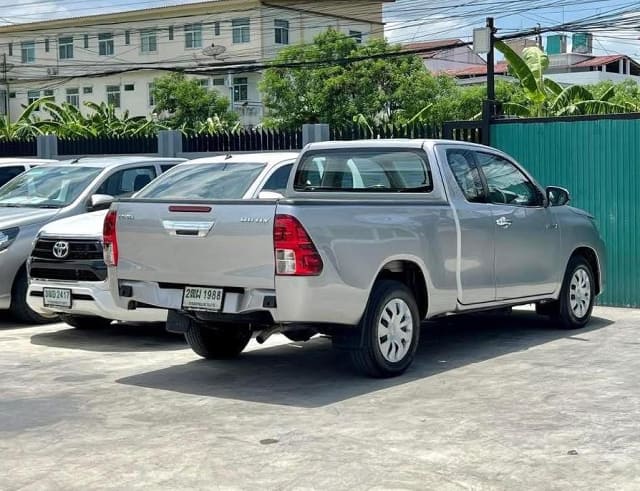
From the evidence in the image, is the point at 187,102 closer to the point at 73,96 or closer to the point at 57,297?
the point at 73,96

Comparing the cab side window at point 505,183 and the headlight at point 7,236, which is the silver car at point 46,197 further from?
the cab side window at point 505,183

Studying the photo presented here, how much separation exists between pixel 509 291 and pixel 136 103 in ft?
207

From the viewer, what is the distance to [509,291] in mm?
9477

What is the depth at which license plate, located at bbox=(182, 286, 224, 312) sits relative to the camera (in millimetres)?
7738

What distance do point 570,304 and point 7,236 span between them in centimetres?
579

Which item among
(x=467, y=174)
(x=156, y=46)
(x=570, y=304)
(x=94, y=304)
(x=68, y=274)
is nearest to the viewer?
(x=467, y=174)

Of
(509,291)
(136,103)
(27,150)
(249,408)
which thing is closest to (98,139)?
(27,150)

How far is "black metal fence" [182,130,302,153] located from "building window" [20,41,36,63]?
6321 centimetres

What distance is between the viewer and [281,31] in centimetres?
6931

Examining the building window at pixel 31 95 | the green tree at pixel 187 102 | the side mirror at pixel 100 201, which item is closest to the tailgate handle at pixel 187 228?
the side mirror at pixel 100 201

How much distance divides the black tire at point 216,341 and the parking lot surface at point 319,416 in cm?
13

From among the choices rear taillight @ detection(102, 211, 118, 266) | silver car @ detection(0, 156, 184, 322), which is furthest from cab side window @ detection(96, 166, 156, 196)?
rear taillight @ detection(102, 211, 118, 266)

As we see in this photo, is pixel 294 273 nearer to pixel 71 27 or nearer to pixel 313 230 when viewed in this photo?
pixel 313 230

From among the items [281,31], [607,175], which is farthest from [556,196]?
[281,31]
